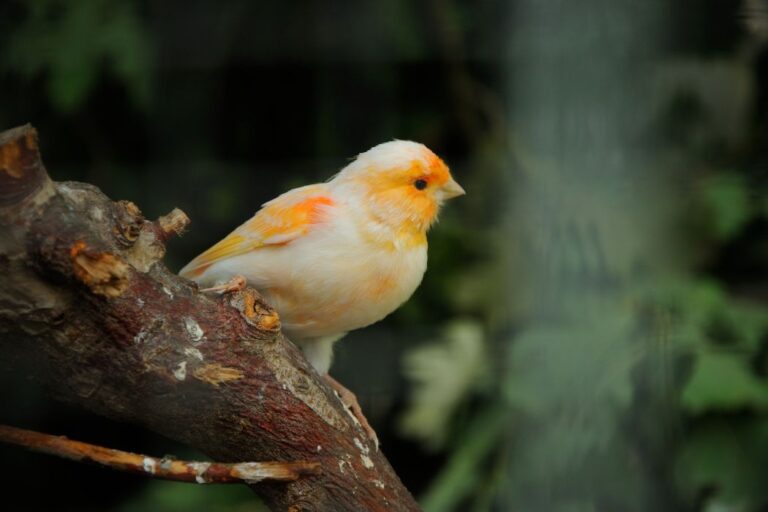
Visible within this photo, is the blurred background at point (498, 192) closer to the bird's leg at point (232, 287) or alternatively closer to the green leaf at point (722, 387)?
the green leaf at point (722, 387)

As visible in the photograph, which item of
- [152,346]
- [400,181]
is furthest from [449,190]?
[152,346]

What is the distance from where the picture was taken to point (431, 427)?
4.44 feet

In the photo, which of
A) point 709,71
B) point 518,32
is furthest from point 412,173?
point 709,71

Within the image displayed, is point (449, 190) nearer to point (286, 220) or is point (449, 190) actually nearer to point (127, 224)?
point (286, 220)

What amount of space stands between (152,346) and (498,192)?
0.91m

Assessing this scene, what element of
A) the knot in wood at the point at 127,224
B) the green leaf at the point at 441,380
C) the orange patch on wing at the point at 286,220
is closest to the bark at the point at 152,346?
the knot in wood at the point at 127,224

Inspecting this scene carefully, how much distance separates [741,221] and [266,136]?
0.70 m

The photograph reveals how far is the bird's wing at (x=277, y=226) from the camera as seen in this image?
0.82 m

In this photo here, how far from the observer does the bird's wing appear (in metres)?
0.82

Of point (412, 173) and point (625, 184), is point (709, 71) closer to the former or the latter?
point (625, 184)

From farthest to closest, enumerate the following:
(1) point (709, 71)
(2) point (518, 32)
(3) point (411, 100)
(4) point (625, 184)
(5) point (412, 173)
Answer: (3) point (411, 100)
(1) point (709, 71)
(4) point (625, 184)
(2) point (518, 32)
(5) point (412, 173)

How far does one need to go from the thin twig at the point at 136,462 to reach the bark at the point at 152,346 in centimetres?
2

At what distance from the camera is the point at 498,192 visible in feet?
4.91

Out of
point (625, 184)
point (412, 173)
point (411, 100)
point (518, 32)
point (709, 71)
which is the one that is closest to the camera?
point (412, 173)
